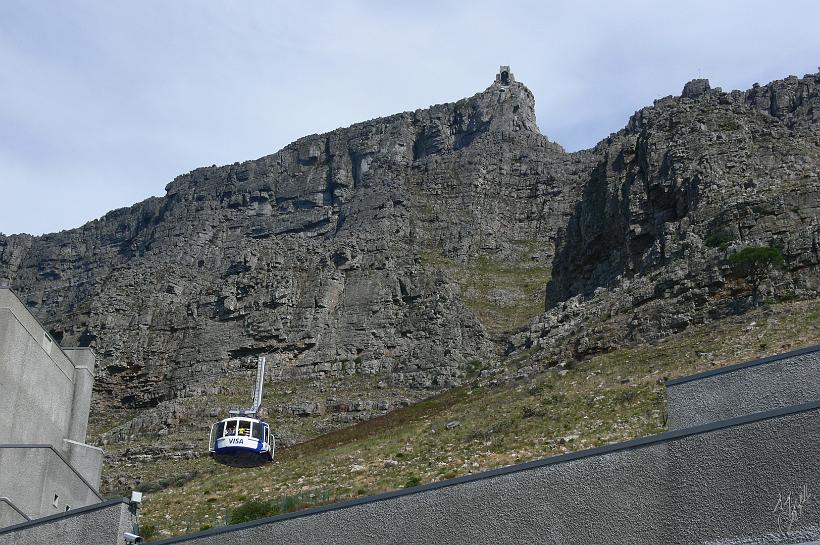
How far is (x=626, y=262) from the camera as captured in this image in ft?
235

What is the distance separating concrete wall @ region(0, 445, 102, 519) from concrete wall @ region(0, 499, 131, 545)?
7181 mm

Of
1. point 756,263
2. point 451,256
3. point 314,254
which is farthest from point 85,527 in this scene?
point 451,256

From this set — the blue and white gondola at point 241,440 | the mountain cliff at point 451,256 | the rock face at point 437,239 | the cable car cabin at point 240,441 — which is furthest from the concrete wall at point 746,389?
the rock face at point 437,239

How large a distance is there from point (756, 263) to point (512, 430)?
1593cm

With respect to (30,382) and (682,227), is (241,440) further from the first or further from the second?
(682,227)

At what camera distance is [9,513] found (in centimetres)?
2473

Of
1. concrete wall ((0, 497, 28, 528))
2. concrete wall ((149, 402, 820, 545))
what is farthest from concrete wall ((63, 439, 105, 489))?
concrete wall ((149, 402, 820, 545))

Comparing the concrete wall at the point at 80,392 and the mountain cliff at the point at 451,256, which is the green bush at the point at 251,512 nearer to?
the concrete wall at the point at 80,392

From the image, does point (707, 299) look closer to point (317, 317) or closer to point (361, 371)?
point (361, 371)

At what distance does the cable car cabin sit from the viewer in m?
39.5

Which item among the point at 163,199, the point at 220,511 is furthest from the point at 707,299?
the point at 163,199

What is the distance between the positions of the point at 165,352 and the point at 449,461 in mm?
53806

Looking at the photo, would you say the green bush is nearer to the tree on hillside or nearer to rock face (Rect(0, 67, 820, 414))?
rock face (Rect(0, 67, 820, 414))

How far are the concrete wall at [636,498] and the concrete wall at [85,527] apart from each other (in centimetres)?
314
